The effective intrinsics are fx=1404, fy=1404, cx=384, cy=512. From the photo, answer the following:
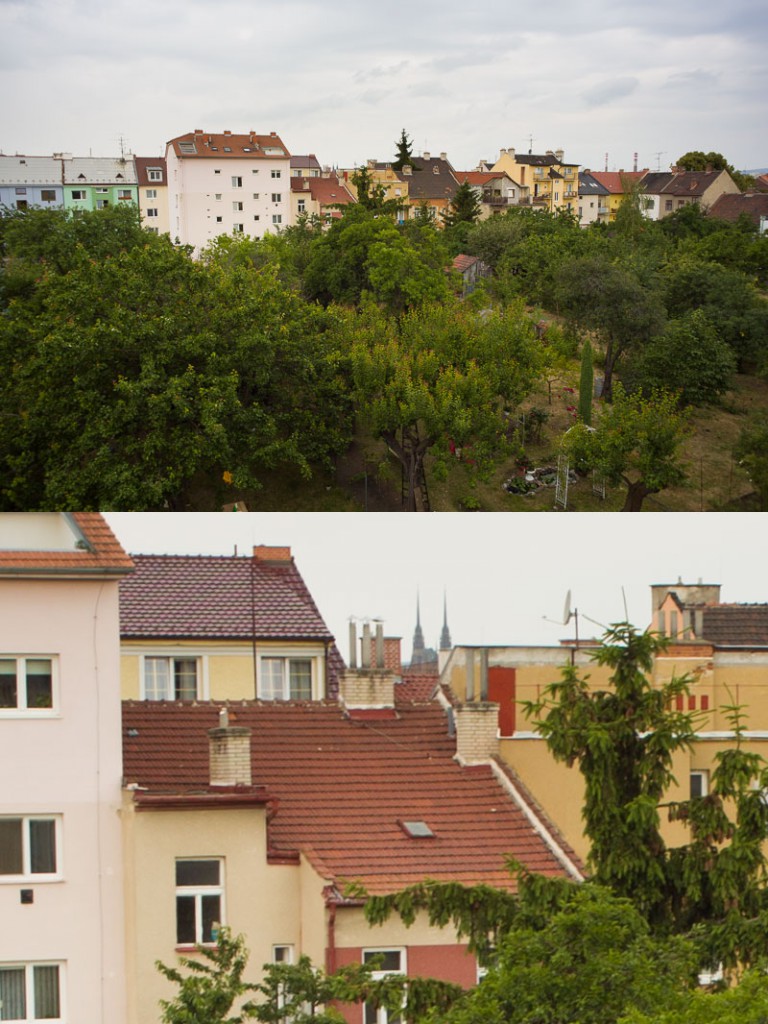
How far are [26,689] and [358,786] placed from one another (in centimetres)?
87

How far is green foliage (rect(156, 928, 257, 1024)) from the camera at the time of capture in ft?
9.73

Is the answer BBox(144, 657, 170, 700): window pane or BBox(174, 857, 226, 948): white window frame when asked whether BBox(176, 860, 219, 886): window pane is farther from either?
BBox(144, 657, 170, 700): window pane

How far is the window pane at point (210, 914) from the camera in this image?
336 cm

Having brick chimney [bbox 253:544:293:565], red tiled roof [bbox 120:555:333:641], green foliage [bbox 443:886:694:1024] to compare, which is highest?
brick chimney [bbox 253:544:293:565]

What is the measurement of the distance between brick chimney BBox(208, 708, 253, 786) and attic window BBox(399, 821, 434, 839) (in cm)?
41

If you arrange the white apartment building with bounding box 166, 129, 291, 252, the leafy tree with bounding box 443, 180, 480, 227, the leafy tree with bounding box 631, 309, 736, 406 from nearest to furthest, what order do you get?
the white apartment building with bounding box 166, 129, 291, 252
the leafy tree with bounding box 631, 309, 736, 406
the leafy tree with bounding box 443, 180, 480, 227

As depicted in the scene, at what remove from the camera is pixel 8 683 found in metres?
3.21

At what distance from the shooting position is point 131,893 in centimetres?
326

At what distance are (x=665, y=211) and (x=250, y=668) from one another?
28.6 ft

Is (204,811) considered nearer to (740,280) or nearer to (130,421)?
(130,421)

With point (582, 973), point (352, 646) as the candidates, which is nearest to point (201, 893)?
point (352, 646)

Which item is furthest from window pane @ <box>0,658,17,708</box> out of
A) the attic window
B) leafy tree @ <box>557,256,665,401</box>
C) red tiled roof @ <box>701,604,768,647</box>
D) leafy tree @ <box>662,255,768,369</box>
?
leafy tree @ <box>662,255,768,369</box>

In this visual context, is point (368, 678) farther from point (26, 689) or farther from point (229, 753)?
point (26, 689)

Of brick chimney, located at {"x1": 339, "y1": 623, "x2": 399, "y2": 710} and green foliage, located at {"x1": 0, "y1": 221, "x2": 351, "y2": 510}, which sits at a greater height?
green foliage, located at {"x1": 0, "y1": 221, "x2": 351, "y2": 510}
